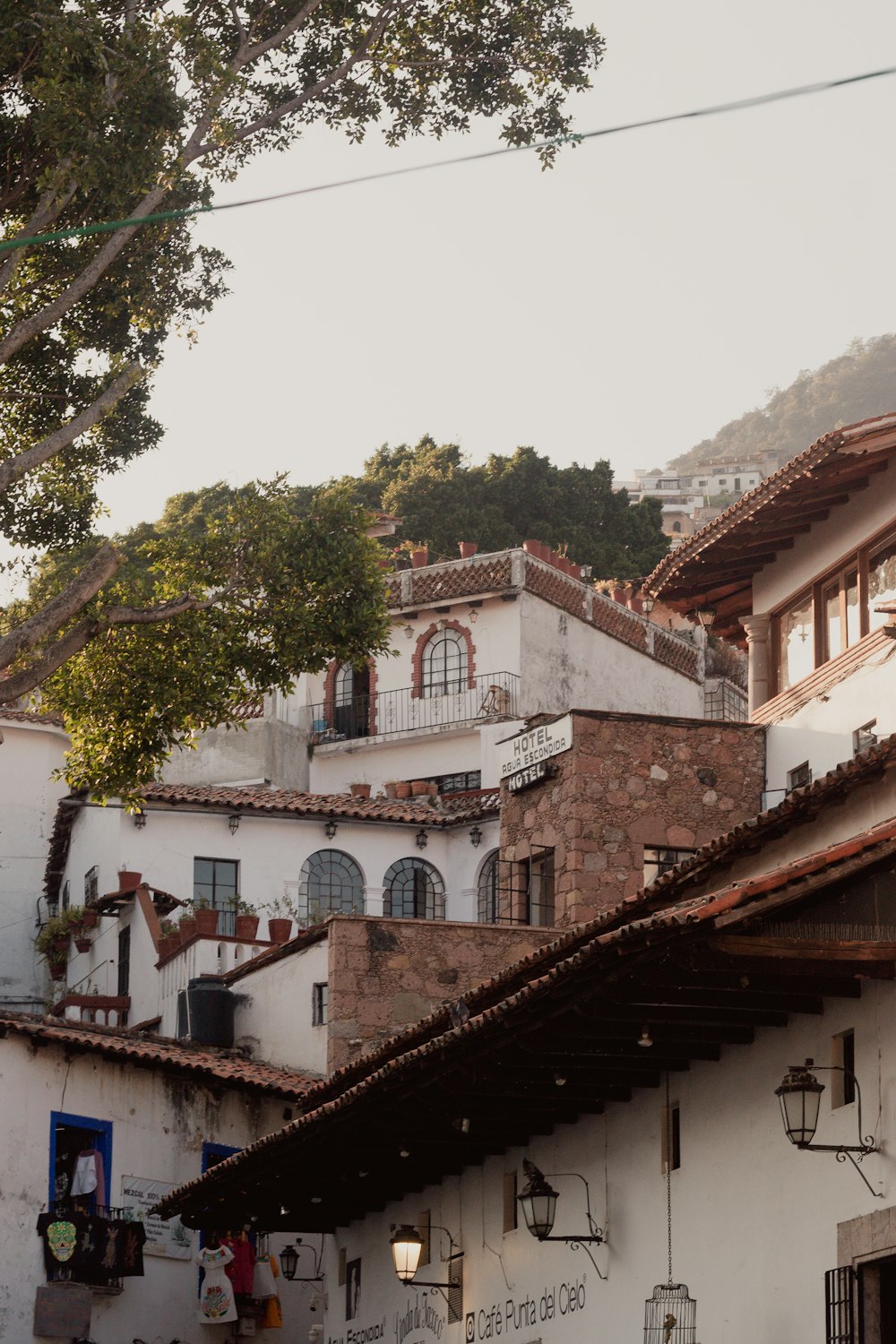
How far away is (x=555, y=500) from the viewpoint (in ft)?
212

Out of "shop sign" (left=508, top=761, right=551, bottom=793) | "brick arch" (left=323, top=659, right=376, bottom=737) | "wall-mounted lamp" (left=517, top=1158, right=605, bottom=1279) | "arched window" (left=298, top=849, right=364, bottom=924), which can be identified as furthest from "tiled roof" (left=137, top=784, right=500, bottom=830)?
"wall-mounted lamp" (left=517, top=1158, right=605, bottom=1279)

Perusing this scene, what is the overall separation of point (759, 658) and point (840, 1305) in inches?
571

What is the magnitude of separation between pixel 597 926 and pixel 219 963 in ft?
54.0

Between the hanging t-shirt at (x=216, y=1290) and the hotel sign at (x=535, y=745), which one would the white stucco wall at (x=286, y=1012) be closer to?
the hanging t-shirt at (x=216, y=1290)

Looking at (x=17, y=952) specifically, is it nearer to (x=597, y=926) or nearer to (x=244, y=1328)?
(x=244, y=1328)

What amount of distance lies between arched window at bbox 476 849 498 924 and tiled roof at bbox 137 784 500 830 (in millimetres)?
777

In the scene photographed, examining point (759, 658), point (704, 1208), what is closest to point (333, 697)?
point (759, 658)

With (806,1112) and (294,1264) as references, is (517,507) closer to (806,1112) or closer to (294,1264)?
(294,1264)

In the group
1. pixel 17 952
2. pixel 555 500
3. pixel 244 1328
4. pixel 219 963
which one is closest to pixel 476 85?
pixel 219 963

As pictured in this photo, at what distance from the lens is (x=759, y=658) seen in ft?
85.6

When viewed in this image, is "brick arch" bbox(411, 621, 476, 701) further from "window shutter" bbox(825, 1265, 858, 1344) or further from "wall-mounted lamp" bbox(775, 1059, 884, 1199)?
"window shutter" bbox(825, 1265, 858, 1344)

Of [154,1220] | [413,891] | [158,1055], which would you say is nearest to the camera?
[154,1220]

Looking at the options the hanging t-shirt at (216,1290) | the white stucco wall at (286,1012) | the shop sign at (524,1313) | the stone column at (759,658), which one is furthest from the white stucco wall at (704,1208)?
the stone column at (759,658)

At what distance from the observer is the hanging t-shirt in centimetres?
2511
